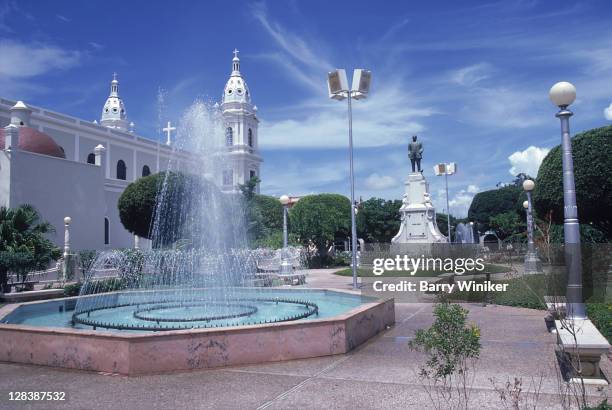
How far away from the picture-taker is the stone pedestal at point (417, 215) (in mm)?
28016

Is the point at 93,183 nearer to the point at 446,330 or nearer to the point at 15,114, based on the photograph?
the point at 15,114

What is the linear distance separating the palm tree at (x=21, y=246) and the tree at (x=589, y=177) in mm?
15209

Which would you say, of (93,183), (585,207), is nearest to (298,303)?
(585,207)

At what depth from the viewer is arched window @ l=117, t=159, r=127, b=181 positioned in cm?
4964

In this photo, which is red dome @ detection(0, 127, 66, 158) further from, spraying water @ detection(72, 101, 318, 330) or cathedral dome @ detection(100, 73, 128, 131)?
cathedral dome @ detection(100, 73, 128, 131)

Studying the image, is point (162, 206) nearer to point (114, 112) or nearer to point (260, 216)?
point (260, 216)

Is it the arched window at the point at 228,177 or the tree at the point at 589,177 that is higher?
the arched window at the point at 228,177

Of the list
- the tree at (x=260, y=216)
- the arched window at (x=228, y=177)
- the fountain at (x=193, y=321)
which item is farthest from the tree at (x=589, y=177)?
the arched window at (x=228, y=177)

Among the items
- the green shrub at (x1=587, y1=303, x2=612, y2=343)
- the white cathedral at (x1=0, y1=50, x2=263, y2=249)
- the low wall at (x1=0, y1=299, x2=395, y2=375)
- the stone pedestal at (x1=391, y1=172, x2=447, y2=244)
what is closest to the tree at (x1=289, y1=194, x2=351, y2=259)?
the stone pedestal at (x1=391, y1=172, x2=447, y2=244)

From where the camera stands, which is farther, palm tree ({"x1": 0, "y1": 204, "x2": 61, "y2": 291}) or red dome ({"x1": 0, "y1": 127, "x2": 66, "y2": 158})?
red dome ({"x1": 0, "y1": 127, "x2": 66, "y2": 158})

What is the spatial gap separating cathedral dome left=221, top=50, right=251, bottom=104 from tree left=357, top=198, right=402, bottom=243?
18.6 m

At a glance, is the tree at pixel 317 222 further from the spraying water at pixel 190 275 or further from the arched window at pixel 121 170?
the arched window at pixel 121 170

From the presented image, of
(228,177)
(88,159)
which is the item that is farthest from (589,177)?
(228,177)

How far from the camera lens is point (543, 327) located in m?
9.35
